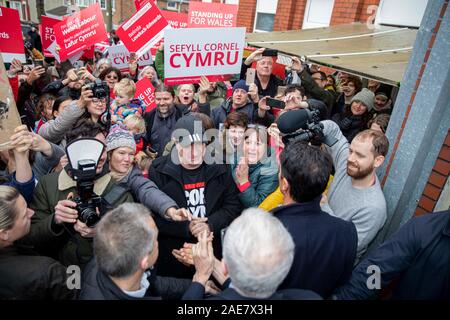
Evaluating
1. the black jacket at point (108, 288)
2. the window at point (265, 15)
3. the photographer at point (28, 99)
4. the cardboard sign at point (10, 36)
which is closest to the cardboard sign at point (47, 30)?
the photographer at point (28, 99)

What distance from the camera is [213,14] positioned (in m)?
4.75

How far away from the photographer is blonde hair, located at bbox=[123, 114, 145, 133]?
11.2 ft

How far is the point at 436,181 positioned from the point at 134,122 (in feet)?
9.55

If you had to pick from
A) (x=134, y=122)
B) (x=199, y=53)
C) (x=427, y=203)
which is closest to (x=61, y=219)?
(x=134, y=122)

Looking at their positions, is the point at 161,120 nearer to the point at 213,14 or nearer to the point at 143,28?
the point at 143,28

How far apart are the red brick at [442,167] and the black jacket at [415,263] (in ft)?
2.21

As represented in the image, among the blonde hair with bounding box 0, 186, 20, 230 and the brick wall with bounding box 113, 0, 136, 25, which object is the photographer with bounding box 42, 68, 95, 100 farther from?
the brick wall with bounding box 113, 0, 136, 25

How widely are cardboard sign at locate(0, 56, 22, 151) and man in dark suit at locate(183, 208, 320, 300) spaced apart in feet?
5.33

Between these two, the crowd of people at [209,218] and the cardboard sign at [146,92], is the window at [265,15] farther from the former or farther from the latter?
the crowd of people at [209,218]

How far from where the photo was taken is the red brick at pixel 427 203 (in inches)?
88.3

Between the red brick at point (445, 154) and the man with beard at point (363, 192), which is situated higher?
the red brick at point (445, 154)

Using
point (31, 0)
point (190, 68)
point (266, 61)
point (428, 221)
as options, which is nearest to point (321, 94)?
point (266, 61)

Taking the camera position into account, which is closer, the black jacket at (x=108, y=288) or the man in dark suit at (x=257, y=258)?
the man in dark suit at (x=257, y=258)
